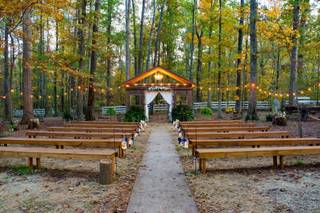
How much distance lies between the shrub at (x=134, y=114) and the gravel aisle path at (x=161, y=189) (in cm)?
1146

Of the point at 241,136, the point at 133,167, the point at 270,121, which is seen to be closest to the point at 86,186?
the point at 133,167

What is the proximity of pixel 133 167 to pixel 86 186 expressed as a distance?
1.66 m

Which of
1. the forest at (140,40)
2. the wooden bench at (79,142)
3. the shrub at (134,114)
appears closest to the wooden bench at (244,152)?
the wooden bench at (79,142)

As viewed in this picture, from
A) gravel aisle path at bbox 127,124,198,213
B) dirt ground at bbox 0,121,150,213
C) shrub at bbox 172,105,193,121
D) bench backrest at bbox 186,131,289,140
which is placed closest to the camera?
gravel aisle path at bbox 127,124,198,213

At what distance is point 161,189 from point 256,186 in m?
1.68

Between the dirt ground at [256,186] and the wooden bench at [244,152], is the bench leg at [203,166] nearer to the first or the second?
the wooden bench at [244,152]

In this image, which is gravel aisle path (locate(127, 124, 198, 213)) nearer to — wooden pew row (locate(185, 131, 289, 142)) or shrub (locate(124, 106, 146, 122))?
wooden pew row (locate(185, 131, 289, 142))

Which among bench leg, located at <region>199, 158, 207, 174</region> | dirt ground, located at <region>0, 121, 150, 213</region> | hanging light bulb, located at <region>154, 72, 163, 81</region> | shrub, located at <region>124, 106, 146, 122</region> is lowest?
dirt ground, located at <region>0, 121, 150, 213</region>

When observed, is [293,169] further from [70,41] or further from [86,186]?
[70,41]

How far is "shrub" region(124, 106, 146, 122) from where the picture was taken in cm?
1945

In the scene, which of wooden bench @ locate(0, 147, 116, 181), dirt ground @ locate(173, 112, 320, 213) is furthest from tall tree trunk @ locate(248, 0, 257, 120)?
wooden bench @ locate(0, 147, 116, 181)

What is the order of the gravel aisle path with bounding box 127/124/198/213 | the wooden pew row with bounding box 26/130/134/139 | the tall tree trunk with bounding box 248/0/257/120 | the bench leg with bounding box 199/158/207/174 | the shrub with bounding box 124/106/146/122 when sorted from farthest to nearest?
the shrub with bounding box 124/106/146/122 → the tall tree trunk with bounding box 248/0/257/120 → the wooden pew row with bounding box 26/130/134/139 → the bench leg with bounding box 199/158/207/174 → the gravel aisle path with bounding box 127/124/198/213

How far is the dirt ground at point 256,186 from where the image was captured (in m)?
4.32

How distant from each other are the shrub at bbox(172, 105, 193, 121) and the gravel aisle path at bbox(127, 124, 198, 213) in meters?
11.9
